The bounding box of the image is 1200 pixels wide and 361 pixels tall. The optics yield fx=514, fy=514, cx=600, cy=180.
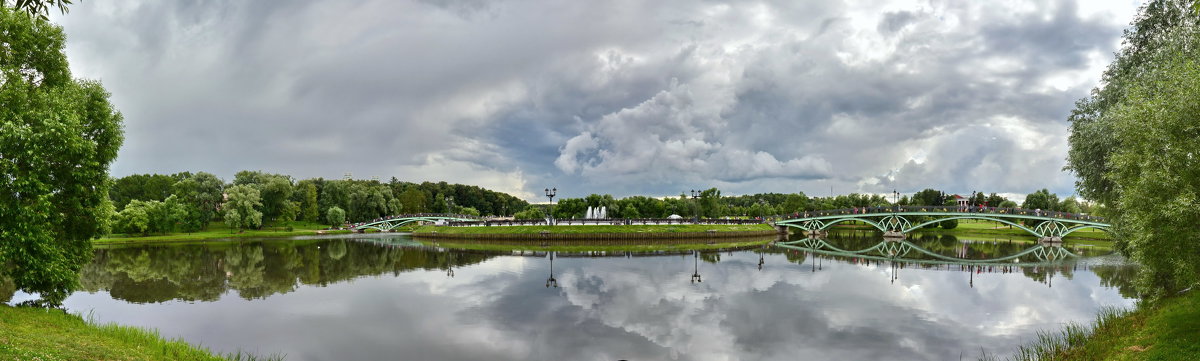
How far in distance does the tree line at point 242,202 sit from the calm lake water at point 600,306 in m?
37.9

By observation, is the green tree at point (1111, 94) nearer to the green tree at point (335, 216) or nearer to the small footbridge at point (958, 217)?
the small footbridge at point (958, 217)

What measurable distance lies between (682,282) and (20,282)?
28.9m

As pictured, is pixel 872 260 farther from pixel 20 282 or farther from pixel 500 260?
pixel 20 282

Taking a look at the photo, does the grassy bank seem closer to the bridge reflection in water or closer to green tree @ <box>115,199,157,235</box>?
green tree @ <box>115,199,157,235</box>

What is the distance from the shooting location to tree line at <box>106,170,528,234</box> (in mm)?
75500

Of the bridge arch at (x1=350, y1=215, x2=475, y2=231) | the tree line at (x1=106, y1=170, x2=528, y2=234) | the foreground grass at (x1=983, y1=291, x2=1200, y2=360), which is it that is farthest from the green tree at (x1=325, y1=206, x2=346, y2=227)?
the foreground grass at (x1=983, y1=291, x2=1200, y2=360)

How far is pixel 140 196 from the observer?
105375 millimetres

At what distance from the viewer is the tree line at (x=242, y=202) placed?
75500mm

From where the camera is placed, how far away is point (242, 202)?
85688 millimetres

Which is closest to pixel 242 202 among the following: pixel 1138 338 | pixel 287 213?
pixel 287 213

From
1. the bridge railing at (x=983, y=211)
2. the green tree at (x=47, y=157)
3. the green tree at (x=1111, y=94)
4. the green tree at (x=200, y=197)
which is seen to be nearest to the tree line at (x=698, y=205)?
the bridge railing at (x=983, y=211)

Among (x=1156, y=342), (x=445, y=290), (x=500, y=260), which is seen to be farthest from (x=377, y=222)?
(x=1156, y=342)

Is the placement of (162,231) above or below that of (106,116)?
below

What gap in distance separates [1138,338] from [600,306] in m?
18.7
